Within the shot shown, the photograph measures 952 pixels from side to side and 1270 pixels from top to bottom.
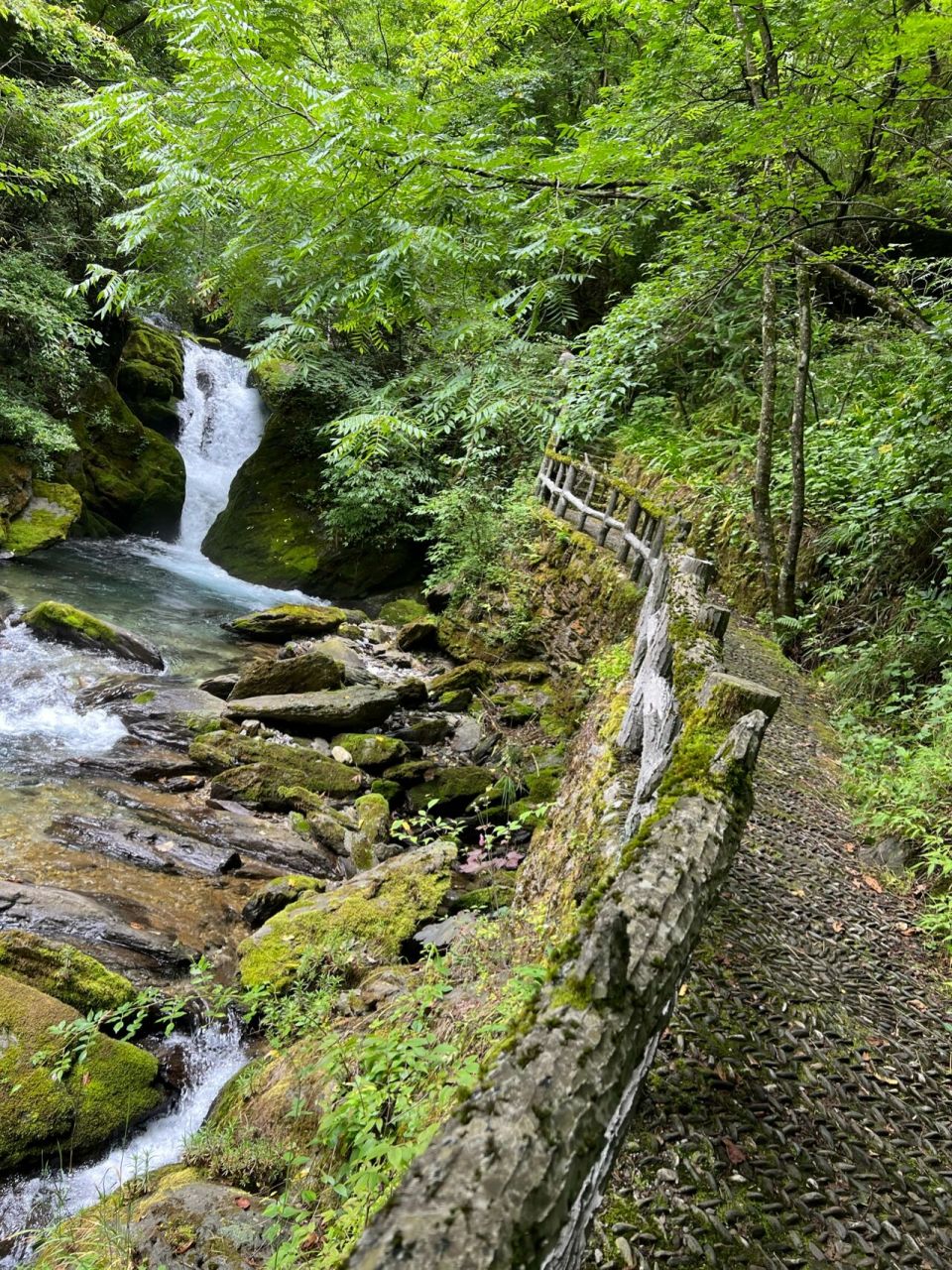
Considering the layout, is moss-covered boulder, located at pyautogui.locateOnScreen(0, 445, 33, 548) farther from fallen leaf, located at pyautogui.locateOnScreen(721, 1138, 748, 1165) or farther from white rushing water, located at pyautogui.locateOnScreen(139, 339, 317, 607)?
fallen leaf, located at pyautogui.locateOnScreen(721, 1138, 748, 1165)

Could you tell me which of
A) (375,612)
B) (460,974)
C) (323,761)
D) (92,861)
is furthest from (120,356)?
(460,974)

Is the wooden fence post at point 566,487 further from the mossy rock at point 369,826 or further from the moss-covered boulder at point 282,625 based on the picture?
the mossy rock at point 369,826

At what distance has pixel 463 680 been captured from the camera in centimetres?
1156

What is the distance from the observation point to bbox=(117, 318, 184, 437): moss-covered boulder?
19.0 metres

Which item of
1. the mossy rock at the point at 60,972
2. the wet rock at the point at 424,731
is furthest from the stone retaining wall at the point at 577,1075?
the wet rock at the point at 424,731

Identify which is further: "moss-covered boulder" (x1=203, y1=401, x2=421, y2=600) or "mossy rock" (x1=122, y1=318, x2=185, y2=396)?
"mossy rock" (x1=122, y1=318, x2=185, y2=396)

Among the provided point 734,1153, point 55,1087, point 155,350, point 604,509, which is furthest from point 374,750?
point 155,350

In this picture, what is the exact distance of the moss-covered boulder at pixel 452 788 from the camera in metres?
8.20

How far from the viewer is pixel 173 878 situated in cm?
632

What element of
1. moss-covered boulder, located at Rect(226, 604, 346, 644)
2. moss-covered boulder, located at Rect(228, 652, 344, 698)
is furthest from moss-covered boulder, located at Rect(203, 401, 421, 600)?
moss-covered boulder, located at Rect(228, 652, 344, 698)

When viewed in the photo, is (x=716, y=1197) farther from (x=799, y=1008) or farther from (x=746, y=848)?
(x=746, y=848)

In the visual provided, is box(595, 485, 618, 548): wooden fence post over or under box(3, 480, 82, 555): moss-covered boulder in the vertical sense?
over

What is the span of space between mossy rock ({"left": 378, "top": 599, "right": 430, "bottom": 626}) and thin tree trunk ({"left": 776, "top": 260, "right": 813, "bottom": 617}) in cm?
866

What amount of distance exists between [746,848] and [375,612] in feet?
44.8
